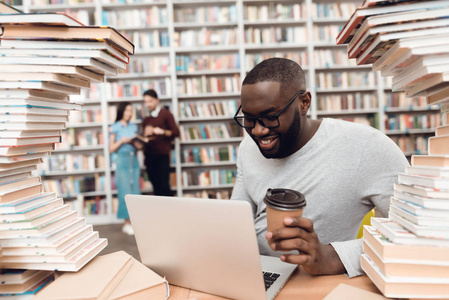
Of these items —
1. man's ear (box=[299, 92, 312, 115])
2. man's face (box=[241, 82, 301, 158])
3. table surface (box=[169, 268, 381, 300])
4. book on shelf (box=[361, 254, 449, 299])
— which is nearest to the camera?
book on shelf (box=[361, 254, 449, 299])

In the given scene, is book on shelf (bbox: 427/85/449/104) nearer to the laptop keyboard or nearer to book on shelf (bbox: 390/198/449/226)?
book on shelf (bbox: 390/198/449/226)

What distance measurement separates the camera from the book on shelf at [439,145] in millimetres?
672

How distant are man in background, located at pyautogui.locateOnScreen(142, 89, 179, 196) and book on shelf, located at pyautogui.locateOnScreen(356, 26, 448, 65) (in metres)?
3.26

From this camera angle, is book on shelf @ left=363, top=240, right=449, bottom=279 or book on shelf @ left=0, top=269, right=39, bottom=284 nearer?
book on shelf @ left=363, top=240, right=449, bottom=279

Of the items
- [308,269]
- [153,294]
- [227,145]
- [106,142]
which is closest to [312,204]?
[308,269]

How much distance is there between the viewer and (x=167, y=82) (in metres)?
4.29

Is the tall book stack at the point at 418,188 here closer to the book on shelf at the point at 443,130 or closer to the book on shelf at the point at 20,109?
the book on shelf at the point at 443,130

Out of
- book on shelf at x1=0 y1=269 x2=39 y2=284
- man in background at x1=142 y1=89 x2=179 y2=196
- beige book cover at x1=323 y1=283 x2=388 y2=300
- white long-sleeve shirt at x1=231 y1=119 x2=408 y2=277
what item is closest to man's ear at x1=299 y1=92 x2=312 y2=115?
white long-sleeve shirt at x1=231 y1=119 x2=408 y2=277

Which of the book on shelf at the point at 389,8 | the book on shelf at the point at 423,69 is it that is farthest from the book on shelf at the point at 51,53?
the book on shelf at the point at 423,69

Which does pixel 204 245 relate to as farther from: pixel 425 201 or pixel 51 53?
pixel 51 53

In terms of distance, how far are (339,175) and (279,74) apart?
418mm

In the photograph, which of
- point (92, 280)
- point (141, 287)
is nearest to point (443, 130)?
point (141, 287)

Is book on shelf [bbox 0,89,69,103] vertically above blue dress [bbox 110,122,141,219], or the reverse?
book on shelf [bbox 0,89,69,103]

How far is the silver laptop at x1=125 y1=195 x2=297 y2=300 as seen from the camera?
0.66m
